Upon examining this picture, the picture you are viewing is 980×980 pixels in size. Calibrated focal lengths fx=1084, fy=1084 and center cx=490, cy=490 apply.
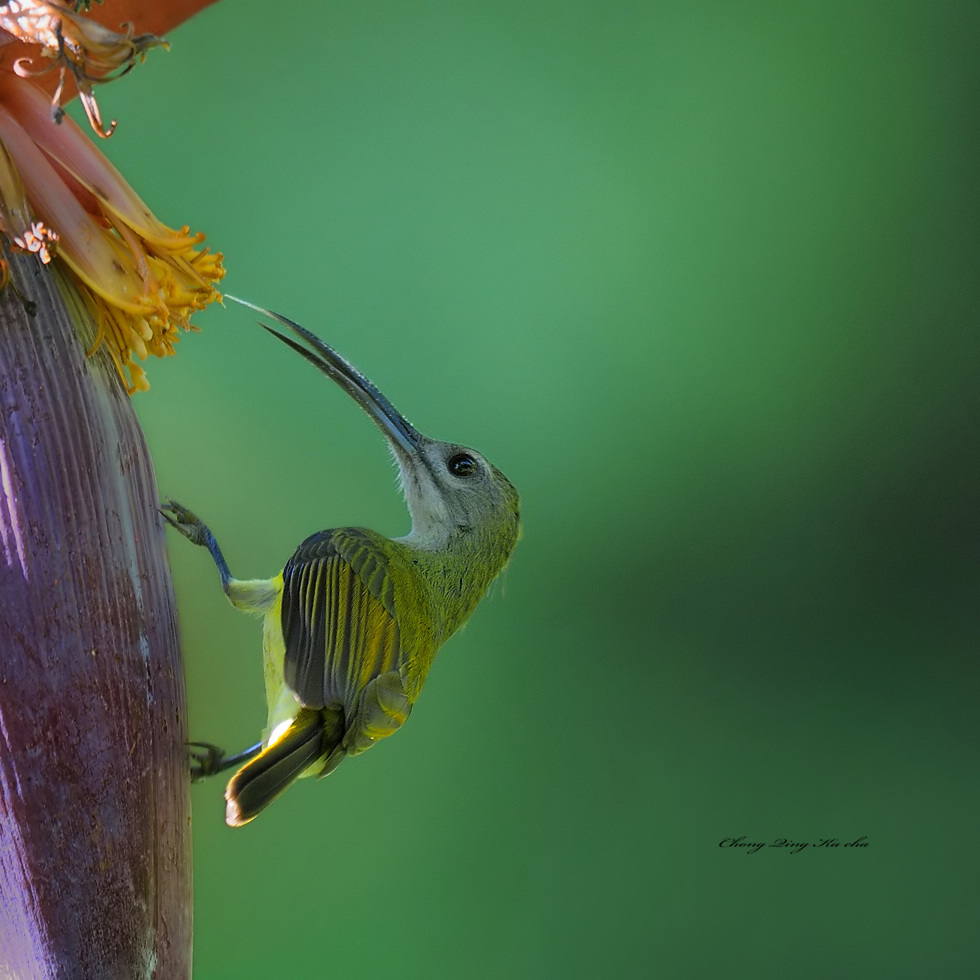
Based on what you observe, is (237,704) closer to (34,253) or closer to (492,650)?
(492,650)

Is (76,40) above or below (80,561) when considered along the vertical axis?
above

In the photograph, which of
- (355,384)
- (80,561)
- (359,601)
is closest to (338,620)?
(359,601)

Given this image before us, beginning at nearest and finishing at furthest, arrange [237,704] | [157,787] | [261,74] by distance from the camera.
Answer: [157,787]
[237,704]
[261,74]

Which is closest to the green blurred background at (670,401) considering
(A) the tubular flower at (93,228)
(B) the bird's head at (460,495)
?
(B) the bird's head at (460,495)

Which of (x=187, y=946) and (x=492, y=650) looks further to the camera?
(x=492, y=650)

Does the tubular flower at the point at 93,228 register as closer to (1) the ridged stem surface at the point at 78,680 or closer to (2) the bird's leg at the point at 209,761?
(1) the ridged stem surface at the point at 78,680

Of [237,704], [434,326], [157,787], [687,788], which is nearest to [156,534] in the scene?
[157,787]

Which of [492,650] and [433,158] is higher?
[433,158]

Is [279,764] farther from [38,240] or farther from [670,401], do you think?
[670,401]
